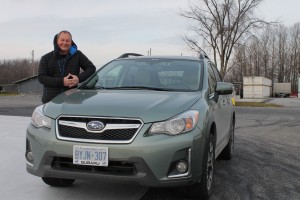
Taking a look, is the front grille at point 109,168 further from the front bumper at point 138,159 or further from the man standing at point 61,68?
the man standing at point 61,68

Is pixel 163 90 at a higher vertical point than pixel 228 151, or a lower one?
higher

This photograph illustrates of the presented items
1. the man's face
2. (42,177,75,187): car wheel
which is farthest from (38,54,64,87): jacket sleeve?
(42,177,75,187): car wheel

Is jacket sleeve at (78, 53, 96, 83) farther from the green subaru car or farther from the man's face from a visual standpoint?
the green subaru car

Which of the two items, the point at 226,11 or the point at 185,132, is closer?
the point at 185,132

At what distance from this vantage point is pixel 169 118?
3785mm

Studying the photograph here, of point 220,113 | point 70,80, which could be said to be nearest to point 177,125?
point 220,113

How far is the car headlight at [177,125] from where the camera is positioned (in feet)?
12.2

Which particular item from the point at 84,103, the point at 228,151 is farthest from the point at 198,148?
the point at 228,151

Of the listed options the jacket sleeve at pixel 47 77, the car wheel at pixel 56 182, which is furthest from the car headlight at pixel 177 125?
the jacket sleeve at pixel 47 77

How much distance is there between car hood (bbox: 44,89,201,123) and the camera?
379 centimetres

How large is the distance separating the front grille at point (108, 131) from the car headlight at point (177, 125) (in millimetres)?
165

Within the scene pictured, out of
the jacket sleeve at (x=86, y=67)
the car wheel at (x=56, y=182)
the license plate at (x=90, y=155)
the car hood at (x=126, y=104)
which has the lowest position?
the car wheel at (x=56, y=182)

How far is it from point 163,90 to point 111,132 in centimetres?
121

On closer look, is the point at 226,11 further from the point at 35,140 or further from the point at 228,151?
the point at 35,140
